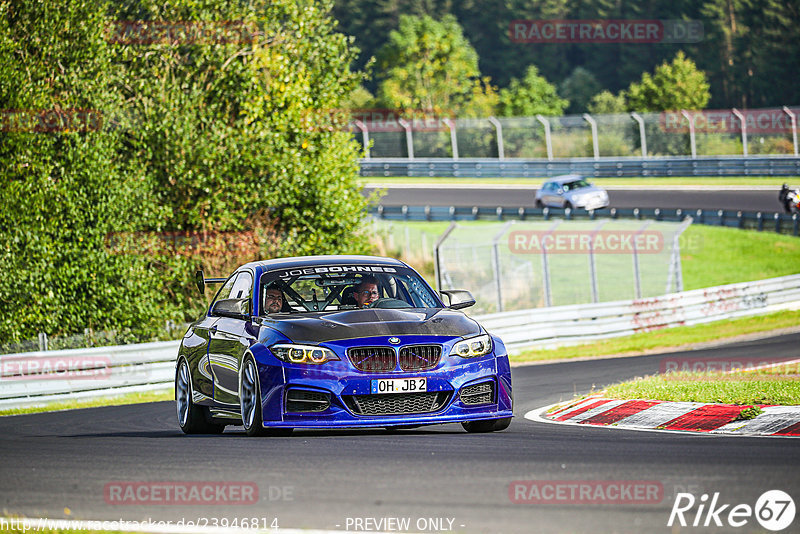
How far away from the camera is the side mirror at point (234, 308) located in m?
10.2

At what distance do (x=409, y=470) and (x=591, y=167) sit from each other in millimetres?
46817

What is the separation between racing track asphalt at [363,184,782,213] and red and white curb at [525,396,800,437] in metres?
31.6

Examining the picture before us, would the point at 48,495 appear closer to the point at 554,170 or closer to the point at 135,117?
the point at 135,117

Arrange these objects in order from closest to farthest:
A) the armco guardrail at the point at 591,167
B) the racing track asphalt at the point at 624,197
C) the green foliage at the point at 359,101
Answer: the racing track asphalt at the point at 624,197, the armco guardrail at the point at 591,167, the green foliage at the point at 359,101

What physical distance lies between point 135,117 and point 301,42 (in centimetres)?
558

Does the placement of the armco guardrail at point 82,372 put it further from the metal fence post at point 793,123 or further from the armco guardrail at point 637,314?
the metal fence post at point 793,123

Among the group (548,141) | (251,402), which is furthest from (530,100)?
(251,402)

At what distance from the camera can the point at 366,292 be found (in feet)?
34.2

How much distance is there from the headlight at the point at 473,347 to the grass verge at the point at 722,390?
219 centimetres

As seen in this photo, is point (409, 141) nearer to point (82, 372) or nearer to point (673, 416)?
point (82, 372)

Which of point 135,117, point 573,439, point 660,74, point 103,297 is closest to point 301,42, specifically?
point 135,117

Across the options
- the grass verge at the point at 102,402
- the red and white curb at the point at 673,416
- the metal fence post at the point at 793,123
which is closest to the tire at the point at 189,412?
the red and white curb at the point at 673,416

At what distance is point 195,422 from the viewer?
36.1 feet

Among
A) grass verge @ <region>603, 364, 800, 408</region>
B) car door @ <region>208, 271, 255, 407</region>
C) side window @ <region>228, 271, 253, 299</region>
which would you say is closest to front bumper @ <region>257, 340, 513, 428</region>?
car door @ <region>208, 271, 255, 407</region>
